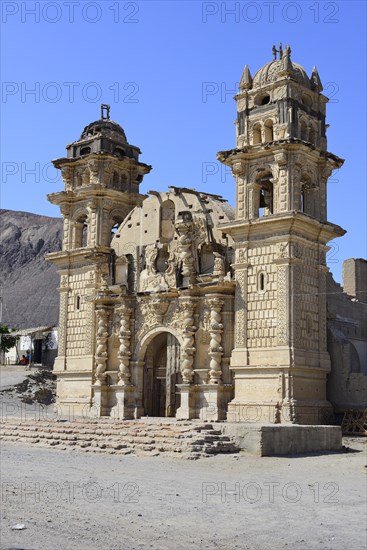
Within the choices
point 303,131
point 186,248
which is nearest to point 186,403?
point 186,248

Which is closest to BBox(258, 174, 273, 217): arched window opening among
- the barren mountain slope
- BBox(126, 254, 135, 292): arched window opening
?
BBox(126, 254, 135, 292): arched window opening

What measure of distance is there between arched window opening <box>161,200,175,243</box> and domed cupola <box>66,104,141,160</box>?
4659 mm

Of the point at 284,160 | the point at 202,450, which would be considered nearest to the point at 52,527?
the point at 202,450

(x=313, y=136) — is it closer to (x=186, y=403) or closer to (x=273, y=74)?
(x=273, y=74)

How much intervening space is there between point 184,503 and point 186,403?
15.0 m

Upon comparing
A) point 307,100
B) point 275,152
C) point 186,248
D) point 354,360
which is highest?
point 307,100

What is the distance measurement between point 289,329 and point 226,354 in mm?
3281

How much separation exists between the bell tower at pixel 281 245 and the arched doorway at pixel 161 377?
4.14 meters

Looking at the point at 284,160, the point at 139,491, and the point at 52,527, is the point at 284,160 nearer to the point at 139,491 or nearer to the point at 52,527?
the point at 139,491

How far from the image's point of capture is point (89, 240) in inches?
1453

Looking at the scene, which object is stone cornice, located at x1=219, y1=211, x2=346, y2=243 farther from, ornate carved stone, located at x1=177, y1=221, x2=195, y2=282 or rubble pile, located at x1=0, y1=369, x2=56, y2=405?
rubble pile, located at x1=0, y1=369, x2=56, y2=405

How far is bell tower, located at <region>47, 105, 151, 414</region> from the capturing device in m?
35.5

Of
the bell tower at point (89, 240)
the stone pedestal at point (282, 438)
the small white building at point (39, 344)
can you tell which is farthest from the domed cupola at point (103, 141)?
the small white building at point (39, 344)

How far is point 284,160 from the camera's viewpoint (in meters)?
29.5
